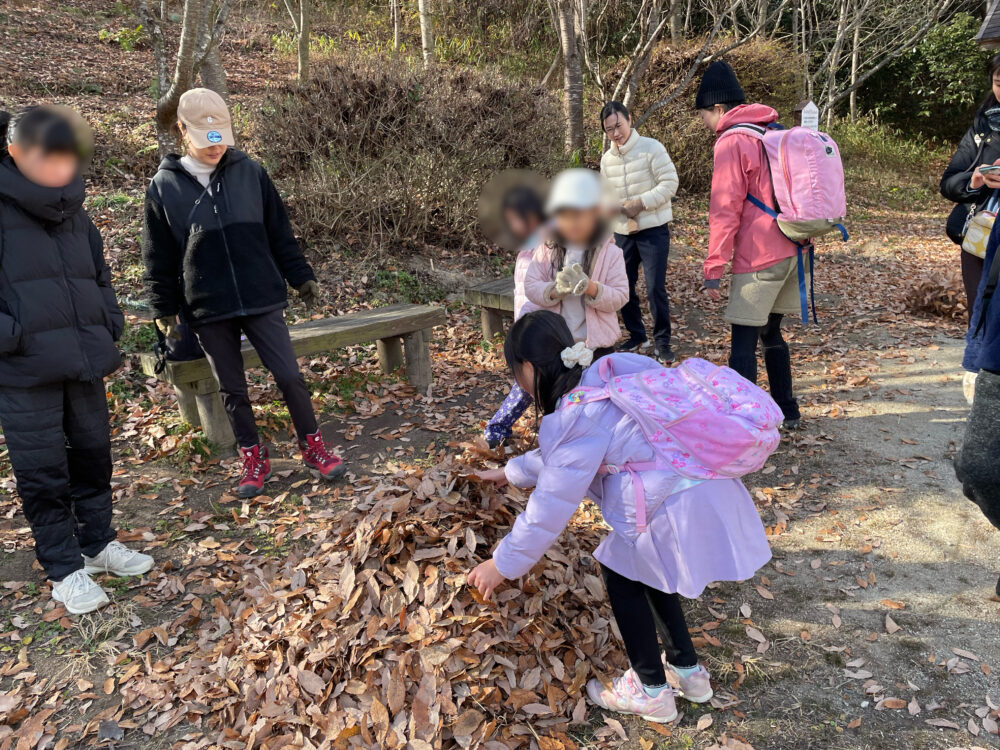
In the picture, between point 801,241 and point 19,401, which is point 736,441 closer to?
point 801,241

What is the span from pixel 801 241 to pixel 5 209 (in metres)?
3.96

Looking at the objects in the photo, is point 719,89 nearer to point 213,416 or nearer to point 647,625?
point 647,625

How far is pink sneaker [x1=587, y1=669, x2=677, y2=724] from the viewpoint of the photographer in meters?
2.48

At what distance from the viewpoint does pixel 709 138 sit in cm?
1245

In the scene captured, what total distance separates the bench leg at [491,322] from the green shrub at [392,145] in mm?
1612

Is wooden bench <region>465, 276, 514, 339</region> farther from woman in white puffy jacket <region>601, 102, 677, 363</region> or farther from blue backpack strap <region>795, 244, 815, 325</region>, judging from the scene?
blue backpack strap <region>795, 244, 815, 325</region>

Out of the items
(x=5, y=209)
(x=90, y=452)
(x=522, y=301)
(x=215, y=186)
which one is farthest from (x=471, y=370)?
(x=5, y=209)

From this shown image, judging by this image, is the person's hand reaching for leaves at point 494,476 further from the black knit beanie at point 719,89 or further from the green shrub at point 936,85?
the green shrub at point 936,85

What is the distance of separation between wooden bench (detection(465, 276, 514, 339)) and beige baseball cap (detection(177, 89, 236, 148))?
9.04 feet

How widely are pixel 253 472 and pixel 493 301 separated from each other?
103 inches

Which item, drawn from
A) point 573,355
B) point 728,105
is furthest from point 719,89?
point 573,355

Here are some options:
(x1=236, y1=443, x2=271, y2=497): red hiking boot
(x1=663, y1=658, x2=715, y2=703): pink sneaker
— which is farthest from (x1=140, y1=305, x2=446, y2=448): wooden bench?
(x1=663, y1=658, x2=715, y2=703): pink sneaker

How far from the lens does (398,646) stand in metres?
2.52

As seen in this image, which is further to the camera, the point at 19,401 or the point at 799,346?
the point at 799,346
